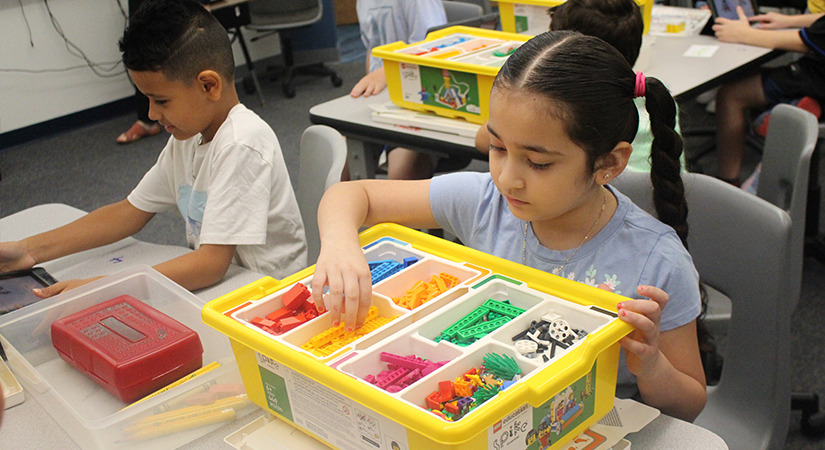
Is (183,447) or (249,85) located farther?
(249,85)

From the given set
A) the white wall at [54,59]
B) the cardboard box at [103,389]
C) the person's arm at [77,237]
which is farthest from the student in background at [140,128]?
the cardboard box at [103,389]

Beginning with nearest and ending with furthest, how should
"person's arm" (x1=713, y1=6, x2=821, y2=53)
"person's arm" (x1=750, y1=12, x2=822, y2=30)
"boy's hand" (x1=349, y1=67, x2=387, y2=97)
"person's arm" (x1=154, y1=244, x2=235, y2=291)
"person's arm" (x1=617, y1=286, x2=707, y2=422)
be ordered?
"person's arm" (x1=617, y1=286, x2=707, y2=422), "person's arm" (x1=154, y1=244, x2=235, y2=291), "boy's hand" (x1=349, y1=67, x2=387, y2=97), "person's arm" (x1=713, y1=6, x2=821, y2=53), "person's arm" (x1=750, y1=12, x2=822, y2=30)

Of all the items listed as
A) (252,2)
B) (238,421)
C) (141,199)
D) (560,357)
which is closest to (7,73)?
(252,2)

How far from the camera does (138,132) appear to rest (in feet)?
13.4

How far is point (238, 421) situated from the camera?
34.1 inches

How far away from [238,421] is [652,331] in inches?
20.5

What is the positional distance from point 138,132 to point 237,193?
123 inches

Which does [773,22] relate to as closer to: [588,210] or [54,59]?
[588,210]

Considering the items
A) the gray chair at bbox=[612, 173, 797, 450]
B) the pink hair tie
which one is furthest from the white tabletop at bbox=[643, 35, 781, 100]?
the pink hair tie

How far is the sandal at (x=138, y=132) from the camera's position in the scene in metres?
4.05

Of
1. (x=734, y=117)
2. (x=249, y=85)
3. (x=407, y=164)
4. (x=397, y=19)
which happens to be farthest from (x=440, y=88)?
(x=249, y=85)

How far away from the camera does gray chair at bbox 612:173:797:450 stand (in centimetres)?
106

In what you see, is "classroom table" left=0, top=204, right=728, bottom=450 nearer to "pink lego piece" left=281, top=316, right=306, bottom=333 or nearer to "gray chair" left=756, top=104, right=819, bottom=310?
"pink lego piece" left=281, top=316, right=306, bottom=333

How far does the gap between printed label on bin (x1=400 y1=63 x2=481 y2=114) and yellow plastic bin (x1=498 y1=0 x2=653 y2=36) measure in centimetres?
65
